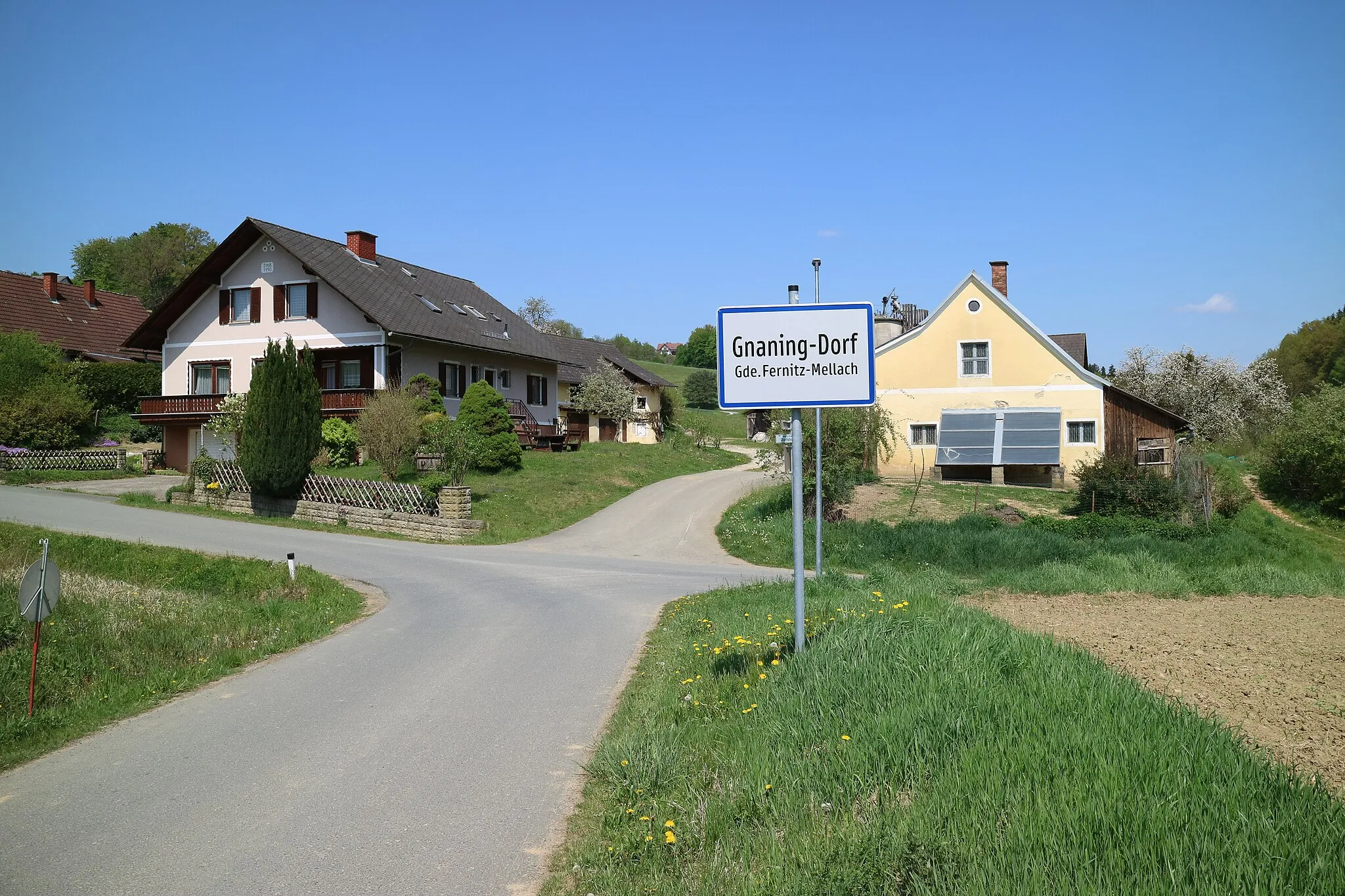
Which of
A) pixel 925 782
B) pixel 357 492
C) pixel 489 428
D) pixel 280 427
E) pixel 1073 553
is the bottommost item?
pixel 1073 553

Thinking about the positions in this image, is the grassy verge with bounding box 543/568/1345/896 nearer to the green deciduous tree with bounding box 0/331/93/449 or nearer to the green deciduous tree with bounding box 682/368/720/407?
the green deciduous tree with bounding box 0/331/93/449

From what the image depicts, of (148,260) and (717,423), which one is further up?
(148,260)

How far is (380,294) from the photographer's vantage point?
37781 millimetres

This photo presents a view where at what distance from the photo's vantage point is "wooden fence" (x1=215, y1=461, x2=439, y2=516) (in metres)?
25.0

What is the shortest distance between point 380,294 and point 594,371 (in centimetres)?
1843

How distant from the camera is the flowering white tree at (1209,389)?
2062 inches

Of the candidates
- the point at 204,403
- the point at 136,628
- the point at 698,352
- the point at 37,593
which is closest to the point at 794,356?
the point at 37,593

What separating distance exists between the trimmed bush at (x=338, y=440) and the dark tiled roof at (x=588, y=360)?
1920 centimetres

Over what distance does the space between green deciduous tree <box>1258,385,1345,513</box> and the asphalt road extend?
29111mm

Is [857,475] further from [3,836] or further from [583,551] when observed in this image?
[3,836]

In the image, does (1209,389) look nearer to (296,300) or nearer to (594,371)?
(594,371)

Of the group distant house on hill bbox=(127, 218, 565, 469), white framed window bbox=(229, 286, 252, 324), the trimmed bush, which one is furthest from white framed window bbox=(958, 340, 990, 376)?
white framed window bbox=(229, 286, 252, 324)

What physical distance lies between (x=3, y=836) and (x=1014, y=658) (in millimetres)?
6378

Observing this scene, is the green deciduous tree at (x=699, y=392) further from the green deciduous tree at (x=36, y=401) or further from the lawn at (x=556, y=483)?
the green deciduous tree at (x=36, y=401)
